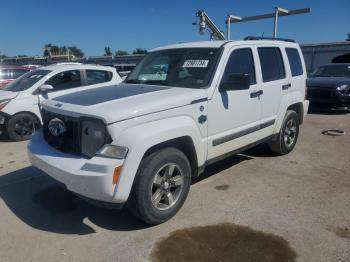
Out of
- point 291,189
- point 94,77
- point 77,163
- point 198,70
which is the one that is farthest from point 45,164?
point 94,77

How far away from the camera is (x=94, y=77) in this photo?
27.9 ft

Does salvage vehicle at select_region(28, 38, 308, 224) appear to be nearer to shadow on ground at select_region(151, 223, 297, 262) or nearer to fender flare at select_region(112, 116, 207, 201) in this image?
fender flare at select_region(112, 116, 207, 201)

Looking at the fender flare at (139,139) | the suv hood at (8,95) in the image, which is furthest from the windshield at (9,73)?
the fender flare at (139,139)

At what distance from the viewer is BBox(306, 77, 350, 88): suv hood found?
33.5 ft

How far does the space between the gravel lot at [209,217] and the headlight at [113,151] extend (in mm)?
910

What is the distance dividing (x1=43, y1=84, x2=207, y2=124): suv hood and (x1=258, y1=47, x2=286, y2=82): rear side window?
1563 mm

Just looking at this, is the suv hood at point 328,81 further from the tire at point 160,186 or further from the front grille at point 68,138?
the front grille at point 68,138

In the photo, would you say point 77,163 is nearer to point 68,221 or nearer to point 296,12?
point 68,221

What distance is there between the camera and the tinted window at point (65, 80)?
7824 millimetres

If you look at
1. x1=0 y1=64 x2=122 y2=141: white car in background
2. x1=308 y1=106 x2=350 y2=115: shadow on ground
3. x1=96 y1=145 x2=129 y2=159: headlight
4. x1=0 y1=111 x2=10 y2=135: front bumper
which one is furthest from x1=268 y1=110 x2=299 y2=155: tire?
x1=0 y1=111 x2=10 y2=135: front bumper

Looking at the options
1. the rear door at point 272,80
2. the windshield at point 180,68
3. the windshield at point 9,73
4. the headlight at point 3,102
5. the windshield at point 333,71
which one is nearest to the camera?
the windshield at point 180,68

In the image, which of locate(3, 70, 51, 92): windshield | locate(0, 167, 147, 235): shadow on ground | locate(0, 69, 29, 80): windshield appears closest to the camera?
locate(0, 167, 147, 235): shadow on ground

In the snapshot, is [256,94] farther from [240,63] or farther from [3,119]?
[3,119]

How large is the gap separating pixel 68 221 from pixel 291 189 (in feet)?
9.47
